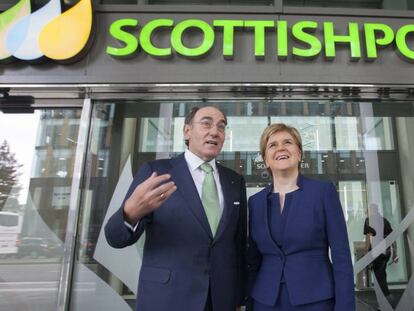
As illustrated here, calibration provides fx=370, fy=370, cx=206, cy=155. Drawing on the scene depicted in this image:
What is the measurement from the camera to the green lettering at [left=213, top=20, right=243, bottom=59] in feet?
14.7

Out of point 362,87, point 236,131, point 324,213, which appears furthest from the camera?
point 236,131

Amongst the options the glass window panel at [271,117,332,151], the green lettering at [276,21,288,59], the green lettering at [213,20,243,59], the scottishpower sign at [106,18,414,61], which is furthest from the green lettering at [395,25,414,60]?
the green lettering at [213,20,243,59]

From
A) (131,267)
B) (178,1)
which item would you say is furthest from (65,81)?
(131,267)

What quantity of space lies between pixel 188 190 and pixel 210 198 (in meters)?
0.16

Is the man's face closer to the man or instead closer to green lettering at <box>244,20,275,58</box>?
the man

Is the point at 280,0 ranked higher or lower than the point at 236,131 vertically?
higher

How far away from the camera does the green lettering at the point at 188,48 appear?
14.7ft

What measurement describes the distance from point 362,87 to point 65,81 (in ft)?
12.0

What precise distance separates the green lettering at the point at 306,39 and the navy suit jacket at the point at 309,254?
9.05ft

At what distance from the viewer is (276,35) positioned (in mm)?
4590

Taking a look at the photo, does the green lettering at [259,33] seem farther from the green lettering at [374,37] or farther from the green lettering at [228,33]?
the green lettering at [374,37]

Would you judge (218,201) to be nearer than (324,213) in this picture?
No

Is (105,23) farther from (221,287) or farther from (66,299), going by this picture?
(221,287)

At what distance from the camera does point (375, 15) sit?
4695 millimetres
